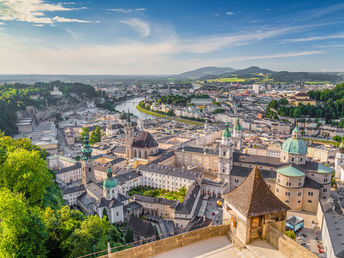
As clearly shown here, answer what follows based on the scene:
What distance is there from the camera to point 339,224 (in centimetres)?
2283

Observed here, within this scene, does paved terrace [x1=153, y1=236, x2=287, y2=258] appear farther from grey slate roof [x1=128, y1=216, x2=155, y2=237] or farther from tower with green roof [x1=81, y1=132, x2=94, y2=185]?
tower with green roof [x1=81, y1=132, x2=94, y2=185]

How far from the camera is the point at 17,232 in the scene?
38.4 feet

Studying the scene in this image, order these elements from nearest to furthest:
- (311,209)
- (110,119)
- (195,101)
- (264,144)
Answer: (311,209)
(264,144)
(110,119)
(195,101)

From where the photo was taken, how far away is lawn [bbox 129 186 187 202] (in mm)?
36312

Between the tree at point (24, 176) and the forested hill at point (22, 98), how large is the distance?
53282 mm

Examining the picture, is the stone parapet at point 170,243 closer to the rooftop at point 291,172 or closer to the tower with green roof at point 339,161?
the rooftop at point 291,172

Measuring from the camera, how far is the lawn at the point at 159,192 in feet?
119

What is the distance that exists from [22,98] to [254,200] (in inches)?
4026

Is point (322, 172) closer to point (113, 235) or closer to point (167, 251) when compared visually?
point (113, 235)

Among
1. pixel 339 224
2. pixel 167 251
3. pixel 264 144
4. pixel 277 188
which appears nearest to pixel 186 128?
pixel 264 144

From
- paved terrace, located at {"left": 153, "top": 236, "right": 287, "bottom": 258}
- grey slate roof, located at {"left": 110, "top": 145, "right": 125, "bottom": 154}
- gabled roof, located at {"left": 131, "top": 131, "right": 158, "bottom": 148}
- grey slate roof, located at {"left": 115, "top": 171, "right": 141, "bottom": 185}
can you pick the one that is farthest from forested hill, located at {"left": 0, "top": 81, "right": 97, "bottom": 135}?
paved terrace, located at {"left": 153, "top": 236, "right": 287, "bottom": 258}

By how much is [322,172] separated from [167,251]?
1110 inches

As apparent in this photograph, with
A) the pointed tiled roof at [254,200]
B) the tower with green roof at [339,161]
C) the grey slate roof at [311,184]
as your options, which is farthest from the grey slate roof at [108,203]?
the tower with green roof at [339,161]

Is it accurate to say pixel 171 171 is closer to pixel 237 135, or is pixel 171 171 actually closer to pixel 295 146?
pixel 237 135
